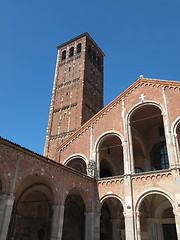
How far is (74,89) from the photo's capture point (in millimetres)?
33375

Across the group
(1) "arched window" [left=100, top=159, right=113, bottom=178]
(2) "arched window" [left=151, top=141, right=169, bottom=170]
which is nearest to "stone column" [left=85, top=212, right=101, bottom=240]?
(1) "arched window" [left=100, top=159, right=113, bottom=178]

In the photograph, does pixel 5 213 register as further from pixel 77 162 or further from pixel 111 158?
pixel 111 158

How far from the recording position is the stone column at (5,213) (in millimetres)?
9630

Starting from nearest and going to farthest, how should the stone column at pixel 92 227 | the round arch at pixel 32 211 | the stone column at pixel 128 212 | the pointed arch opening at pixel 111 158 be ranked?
the stone column at pixel 128 212 → the stone column at pixel 92 227 → the round arch at pixel 32 211 → the pointed arch opening at pixel 111 158

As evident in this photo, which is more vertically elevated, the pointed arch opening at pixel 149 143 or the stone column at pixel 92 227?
the pointed arch opening at pixel 149 143

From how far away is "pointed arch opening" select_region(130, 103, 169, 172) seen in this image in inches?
796

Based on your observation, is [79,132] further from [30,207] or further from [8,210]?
[8,210]

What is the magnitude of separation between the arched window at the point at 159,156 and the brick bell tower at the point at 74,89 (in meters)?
11.3

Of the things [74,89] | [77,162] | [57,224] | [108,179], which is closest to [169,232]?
[108,179]

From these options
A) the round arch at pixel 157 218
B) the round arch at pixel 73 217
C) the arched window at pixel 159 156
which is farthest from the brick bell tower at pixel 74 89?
the round arch at pixel 157 218

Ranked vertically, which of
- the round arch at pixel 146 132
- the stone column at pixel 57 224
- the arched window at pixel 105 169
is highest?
the round arch at pixel 146 132

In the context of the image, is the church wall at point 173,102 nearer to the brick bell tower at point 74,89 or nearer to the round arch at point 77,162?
the round arch at point 77,162

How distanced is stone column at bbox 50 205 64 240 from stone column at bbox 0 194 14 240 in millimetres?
3626

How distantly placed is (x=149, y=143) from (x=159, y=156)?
155cm
